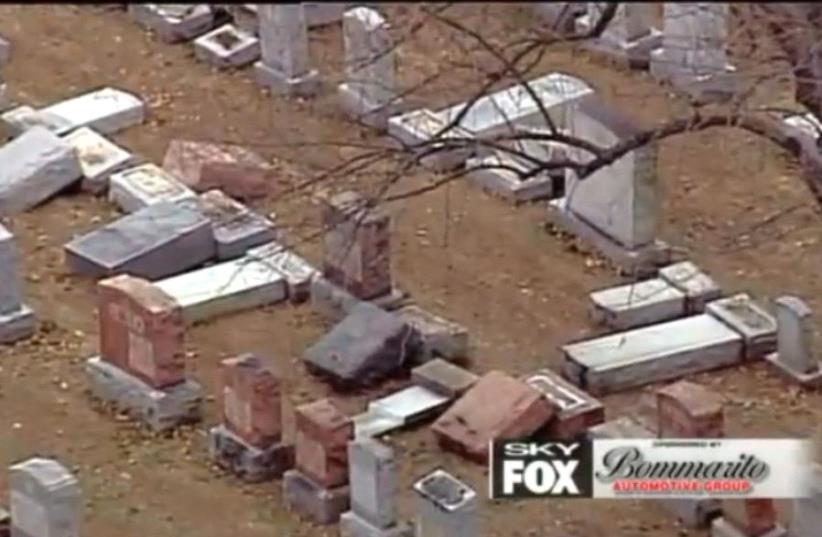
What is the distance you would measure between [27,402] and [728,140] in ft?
14.8

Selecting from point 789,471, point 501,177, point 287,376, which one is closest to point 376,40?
point 501,177

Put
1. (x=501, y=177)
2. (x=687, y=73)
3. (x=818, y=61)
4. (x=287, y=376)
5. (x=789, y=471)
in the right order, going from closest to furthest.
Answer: (x=818, y=61) < (x=789, y=471) < (x=287, y=376) < (x=501, y=177) < (x=687, y=73)

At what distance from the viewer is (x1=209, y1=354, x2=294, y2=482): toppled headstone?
11117 mm

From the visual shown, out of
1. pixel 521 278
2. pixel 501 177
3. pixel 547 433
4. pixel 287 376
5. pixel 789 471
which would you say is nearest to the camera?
pixel 789 471

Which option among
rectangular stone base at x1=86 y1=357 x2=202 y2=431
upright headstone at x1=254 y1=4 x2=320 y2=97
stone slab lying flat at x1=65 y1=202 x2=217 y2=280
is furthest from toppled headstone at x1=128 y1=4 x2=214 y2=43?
rectangular stone base at x1=86 y1=357 x2=202 y2=431

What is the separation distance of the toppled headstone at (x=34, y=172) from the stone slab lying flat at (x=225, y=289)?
134 centimetres

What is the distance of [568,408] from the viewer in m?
11.4

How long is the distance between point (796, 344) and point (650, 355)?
0.69 metres

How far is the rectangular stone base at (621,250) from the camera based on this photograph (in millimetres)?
13109

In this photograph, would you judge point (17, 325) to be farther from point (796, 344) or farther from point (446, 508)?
point (796, 344)

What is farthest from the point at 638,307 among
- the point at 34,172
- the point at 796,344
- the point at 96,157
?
the point at 34,172

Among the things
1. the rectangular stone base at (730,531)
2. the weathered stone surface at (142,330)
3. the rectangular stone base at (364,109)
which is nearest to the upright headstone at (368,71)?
the rectangular stone base at (364,109)

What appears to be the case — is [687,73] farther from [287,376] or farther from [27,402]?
[27,402]

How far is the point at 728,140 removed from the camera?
1429cm
